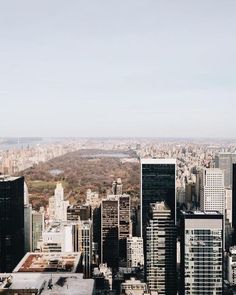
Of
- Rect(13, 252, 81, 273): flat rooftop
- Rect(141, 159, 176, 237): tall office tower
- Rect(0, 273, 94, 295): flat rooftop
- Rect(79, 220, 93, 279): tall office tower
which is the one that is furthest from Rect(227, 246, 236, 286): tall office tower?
Rect(0, 273, 94, 295): flat rooftop

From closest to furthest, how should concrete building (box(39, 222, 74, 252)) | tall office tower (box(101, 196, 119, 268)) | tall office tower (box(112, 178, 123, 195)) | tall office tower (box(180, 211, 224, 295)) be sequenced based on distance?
tall office tower (box(180, 211, 224, 295)), concrete building (box(39, 222, 74, 252)), tall office tower (box(101, 196, 119, 268)), tall office tower (box(112, 178, 123, 195))

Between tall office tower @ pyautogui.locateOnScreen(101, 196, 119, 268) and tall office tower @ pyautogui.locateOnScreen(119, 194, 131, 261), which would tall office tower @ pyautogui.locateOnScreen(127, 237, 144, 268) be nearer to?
tall office tower @ pyautogui.locateOnScreen(101, 196, 119, 268)

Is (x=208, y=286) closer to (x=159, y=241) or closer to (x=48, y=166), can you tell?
(x=159, y=241)

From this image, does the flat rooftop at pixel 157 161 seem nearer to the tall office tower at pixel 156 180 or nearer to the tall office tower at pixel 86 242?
the tall office tower at pixel 156 180

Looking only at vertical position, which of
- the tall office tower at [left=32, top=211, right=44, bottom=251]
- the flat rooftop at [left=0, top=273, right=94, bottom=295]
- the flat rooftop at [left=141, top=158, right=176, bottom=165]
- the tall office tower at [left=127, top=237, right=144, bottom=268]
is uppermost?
the flat rooftop at [left=141, top=158, right=176, bottom=165]

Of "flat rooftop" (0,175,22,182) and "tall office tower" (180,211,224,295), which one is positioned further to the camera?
"flat rooftop" (0,175,22,182)

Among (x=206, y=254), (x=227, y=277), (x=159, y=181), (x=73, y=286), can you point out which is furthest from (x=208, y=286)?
(x=73, y=286)

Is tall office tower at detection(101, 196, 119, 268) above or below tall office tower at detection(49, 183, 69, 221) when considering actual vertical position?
below
